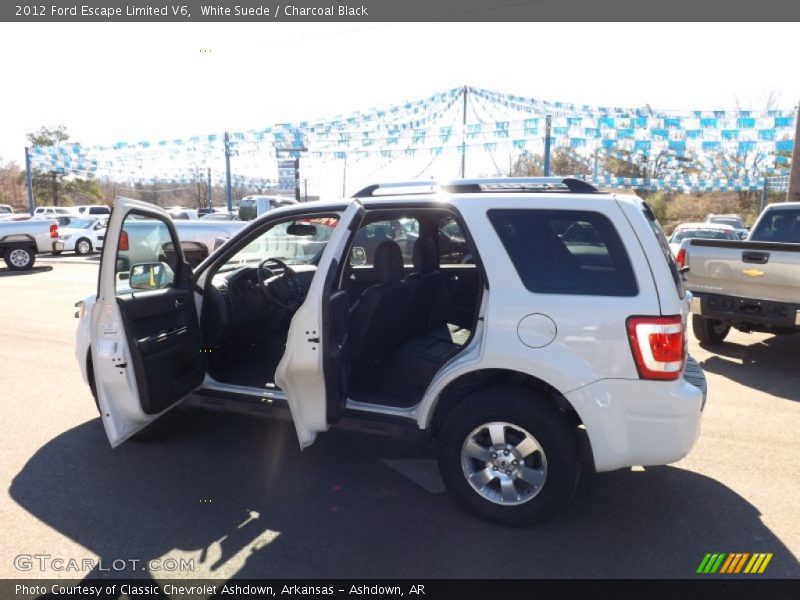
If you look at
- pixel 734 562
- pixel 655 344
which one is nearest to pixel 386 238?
pixel 655 344

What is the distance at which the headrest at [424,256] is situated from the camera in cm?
473

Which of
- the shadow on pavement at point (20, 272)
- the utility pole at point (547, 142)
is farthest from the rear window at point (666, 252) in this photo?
the shadow on pavement at point (20, 272)

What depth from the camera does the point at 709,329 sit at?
7.38 m

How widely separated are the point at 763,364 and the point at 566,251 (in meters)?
4.81

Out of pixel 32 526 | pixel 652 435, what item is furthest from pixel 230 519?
pixel 652 435

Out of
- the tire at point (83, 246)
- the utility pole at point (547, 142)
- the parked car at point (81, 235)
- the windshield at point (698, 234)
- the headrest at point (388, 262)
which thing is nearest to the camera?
the headrest at point (388, 262)

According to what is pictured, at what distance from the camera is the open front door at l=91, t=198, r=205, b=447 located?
351 centimetres

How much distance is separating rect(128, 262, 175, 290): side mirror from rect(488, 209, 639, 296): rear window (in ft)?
7.43

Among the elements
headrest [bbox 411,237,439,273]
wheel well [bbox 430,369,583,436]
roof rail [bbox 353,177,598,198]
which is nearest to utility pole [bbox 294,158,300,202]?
headrest [bbox 411,237,439,273]

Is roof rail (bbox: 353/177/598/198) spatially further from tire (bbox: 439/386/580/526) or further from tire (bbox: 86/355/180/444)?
tire (bbox: 86/355/180/444)

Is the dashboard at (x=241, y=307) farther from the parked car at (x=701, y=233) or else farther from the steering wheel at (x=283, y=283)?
the parked car at (x=701, y=233)

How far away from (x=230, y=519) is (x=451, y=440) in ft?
4.36

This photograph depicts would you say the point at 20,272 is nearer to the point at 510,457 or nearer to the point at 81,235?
the point at 81,235

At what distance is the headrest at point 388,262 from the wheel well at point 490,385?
93 cm
